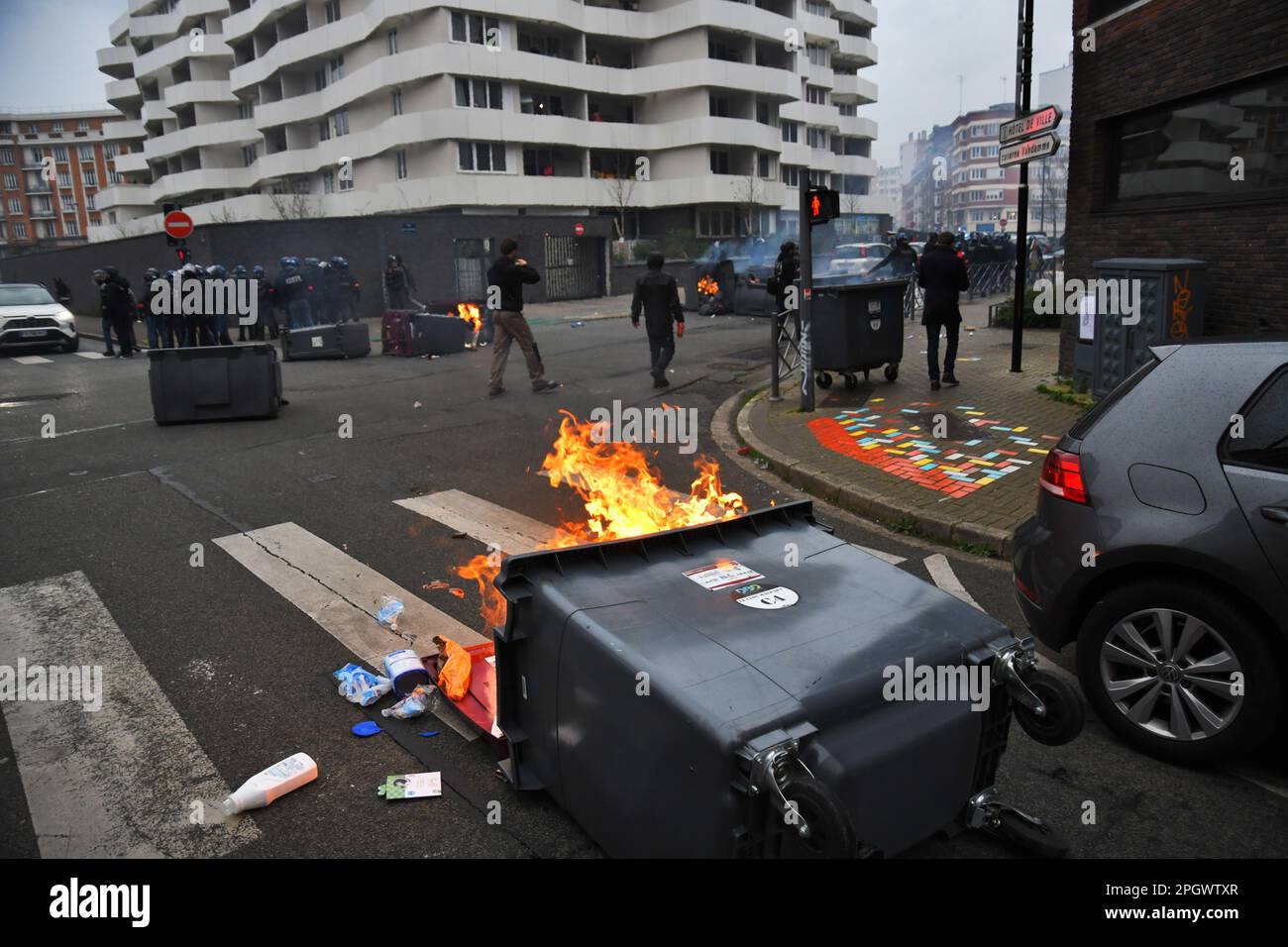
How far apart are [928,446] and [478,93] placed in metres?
40.9

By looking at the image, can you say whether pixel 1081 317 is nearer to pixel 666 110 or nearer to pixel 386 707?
pixel 386 707

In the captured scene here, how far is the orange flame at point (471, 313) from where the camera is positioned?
19353mm

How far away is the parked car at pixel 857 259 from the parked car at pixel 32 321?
22.9m

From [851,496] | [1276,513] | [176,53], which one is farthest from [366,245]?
[176,53]

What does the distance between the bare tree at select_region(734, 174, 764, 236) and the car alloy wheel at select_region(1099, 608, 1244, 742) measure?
49.1m

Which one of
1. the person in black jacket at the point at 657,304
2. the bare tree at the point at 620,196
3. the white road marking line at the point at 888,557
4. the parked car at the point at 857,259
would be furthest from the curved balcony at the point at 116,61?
the white road marking line at the point at 888,557

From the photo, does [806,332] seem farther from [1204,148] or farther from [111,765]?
[111,765]

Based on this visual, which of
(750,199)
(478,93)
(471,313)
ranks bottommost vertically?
(471,313)

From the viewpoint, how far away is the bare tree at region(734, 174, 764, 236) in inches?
1980

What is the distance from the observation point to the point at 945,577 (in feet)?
19.3

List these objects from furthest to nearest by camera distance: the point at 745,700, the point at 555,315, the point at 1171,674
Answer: the point at 555,315, the point at 1171,674, the point at 745,700

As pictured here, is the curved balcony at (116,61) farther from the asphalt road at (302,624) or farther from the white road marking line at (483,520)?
the white road marking line at (483,520)

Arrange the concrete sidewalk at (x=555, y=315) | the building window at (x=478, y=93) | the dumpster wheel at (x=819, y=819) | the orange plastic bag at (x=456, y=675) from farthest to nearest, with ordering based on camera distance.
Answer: the building window at (x=478, y=93), the concrete sidewalk at (x=555, y=315), the orange plastic bag at (x=456, y=675), the dumpster wheel at (x=819, y=819)
